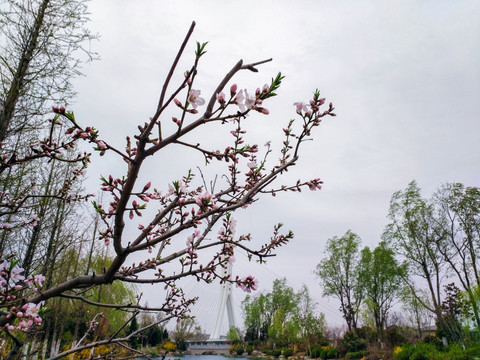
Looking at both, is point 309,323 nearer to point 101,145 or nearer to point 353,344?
point 353,344

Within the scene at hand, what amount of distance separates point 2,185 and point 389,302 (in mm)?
28038

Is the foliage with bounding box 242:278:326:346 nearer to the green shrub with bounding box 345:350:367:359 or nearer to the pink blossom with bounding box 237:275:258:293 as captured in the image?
the green shrub with bounding box 345:350:367:359

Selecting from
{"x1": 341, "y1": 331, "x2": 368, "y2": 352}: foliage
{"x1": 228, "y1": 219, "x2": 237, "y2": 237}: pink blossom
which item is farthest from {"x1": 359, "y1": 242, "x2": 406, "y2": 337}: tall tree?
{"x1": 228, "y1": 219, "x2": 237, "y2": 237}: pink blossom

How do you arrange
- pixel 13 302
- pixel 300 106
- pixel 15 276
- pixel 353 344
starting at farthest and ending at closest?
1. pixel 353 344
2. pixel 300 106
3. pixel 15 276
4. pixel 13 302

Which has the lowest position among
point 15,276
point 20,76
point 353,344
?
point 353,344

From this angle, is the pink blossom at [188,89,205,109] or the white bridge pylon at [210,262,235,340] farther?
the white bridge pylon at [210,262,235,340]

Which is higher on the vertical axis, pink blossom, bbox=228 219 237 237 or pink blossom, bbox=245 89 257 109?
pink blossom, bbox=245 89 257 109

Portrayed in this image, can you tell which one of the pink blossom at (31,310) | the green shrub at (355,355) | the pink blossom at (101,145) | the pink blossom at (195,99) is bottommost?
the green shrub at (355,355)

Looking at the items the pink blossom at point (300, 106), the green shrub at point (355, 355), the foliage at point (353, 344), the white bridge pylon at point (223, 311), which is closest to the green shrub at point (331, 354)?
the foliage at point (353, 344)

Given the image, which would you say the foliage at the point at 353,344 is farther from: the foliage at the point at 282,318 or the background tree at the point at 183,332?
the background tree at the point at 183,332

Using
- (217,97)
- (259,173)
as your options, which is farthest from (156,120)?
(259,173)

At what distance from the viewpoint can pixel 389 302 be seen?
83.2 feet

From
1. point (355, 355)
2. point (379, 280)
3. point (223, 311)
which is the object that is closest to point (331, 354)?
point (355, 355)

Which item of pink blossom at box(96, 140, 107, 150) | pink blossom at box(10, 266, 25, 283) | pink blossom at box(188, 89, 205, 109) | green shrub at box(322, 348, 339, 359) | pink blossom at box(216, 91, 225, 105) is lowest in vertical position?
green shrub at box(322, 348, 339, 359)
